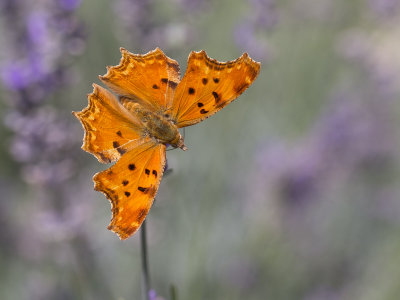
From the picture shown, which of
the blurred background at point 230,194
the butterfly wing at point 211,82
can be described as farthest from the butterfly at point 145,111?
the blurred background at point 230,194

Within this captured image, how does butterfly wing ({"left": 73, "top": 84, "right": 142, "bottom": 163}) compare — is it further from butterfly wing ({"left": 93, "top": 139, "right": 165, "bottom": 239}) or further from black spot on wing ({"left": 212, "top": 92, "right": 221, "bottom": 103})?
black spot on wing ({"left": 212, "top": 92, "right": 221, "bottom": 103})

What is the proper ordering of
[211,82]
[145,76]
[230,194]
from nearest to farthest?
[211,82], [145,76], [230,194]

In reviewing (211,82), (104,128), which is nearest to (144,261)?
(104,128)

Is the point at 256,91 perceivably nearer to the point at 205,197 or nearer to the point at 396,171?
the point at 396,171

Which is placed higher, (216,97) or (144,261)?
(216,97)

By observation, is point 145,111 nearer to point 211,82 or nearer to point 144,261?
point 211,82

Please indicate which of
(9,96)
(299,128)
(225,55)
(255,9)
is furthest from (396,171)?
(9,96)

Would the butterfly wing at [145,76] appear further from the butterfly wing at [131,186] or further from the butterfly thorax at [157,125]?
the butterfly wing at [131,186]
